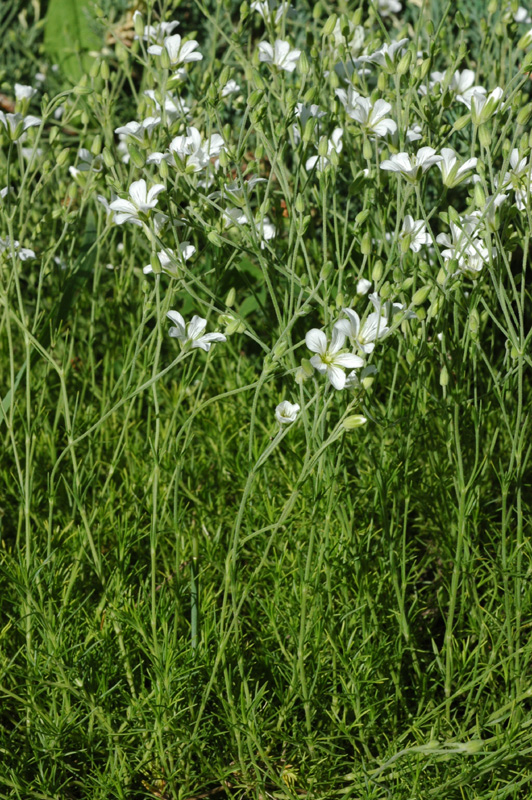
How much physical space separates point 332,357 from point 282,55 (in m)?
0.78

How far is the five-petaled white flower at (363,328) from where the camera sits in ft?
3.38

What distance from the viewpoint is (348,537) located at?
129cm

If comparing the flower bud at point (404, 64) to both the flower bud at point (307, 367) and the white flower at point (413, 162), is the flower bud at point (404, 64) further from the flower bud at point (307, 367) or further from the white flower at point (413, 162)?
the flower bud at point (307, 367)

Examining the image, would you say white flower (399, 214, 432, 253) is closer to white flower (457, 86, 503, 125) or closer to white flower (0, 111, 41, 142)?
white flower (457, 86, 503, 125)

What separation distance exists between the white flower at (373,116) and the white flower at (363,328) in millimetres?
414

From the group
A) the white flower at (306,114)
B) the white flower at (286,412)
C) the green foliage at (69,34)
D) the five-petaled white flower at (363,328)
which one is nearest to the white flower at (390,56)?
the white flower at (306,114)

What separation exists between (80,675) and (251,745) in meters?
0.31

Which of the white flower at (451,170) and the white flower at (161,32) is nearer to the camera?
the white flower at (451,170)

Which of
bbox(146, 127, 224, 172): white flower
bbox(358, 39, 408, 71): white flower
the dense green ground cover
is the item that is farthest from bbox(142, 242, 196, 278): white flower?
bbox(358, 39, 408, 71): white flower

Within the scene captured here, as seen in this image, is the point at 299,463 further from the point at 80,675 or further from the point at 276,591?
the point at 80,675

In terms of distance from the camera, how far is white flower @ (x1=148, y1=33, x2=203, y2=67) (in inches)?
56.7

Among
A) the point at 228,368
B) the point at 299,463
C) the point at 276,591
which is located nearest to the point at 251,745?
the point at 276,591

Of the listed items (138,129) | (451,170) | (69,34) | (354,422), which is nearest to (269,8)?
(138,129)

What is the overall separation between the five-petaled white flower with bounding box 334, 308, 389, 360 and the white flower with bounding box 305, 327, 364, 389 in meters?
0.01
